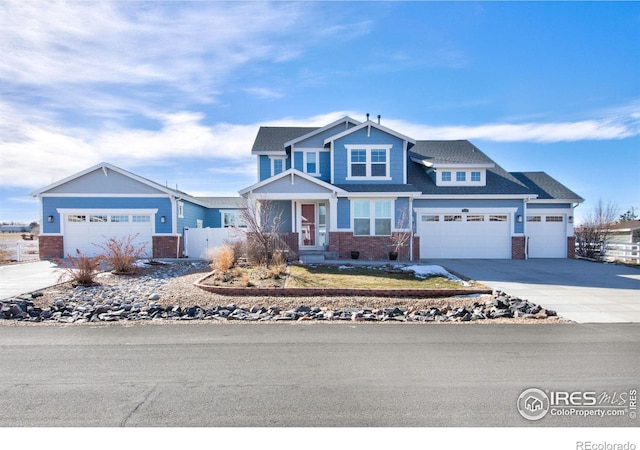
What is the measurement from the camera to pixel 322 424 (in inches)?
148

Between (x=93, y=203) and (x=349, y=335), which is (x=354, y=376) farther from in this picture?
(x=93, y=203)

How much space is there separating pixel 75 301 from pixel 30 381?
5607mm

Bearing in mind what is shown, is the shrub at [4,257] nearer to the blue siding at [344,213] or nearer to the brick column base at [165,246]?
the brick column base at [165,246]

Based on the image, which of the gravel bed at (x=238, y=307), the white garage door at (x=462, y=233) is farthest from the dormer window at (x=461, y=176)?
the gravel bed at (x=238, y=307)

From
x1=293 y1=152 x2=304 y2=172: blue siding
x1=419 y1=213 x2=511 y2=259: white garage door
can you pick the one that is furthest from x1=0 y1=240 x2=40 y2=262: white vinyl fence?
x1=419 y1=213 x2=511 y2=259: white garage door

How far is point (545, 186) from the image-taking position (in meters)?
21.7

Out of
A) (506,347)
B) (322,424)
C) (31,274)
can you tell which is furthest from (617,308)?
(31,274)

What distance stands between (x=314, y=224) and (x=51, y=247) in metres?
14.2

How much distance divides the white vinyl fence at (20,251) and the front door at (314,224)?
48.5 ft

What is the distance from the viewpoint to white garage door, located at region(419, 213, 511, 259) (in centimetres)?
1977

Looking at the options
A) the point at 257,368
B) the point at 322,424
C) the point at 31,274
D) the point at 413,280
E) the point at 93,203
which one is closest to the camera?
the point at 322,424

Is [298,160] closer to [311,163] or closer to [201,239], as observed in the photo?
[311,163]

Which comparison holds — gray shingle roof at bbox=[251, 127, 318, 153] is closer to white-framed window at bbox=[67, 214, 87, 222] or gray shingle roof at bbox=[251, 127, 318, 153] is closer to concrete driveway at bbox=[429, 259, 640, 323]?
white-framed window at bbox=[67, 214, 87, 222]

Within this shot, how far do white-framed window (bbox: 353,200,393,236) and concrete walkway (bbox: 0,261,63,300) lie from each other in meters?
12.7
